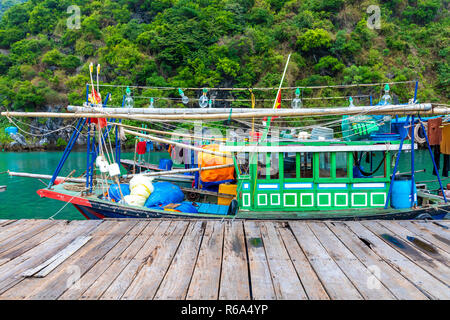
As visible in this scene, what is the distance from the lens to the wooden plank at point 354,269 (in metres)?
2.33

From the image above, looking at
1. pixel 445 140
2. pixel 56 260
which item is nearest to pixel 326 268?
pixel 56 260

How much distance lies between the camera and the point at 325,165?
26.5 ft

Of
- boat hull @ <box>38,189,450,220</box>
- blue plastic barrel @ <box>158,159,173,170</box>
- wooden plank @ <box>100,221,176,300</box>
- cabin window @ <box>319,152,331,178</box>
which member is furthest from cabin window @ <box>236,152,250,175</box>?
blue plastic barrel @ <box>158,159,173,170</box>

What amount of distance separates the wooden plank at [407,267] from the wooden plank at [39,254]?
132 inches

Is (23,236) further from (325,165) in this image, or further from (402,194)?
(402,194)

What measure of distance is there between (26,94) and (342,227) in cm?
5857

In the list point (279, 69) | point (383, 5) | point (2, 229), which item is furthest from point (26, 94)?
point (383, 5)

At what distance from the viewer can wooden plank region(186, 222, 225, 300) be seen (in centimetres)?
235

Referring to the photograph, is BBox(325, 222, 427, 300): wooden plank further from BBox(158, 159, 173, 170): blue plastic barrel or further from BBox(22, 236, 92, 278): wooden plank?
BBox(158, 159, 173, 170): blue plastic barrel

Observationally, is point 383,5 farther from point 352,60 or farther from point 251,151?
point 251,151

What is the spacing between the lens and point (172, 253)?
315 cm

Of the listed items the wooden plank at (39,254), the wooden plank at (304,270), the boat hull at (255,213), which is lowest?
the boat hull at (255,213)

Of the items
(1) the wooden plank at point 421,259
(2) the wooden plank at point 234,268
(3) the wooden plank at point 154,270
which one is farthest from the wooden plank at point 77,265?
(1) the wooden plank at point 421,259

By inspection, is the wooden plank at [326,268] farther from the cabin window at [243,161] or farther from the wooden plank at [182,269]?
the cabin window at [243,161]
